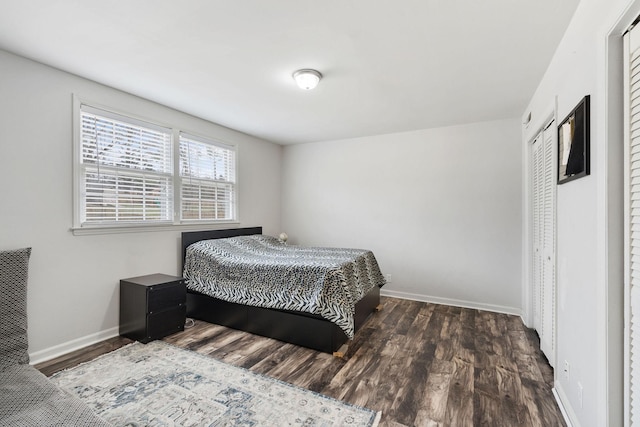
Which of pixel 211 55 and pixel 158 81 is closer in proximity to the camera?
pixel 211 55

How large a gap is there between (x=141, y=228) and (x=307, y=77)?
2392 mm

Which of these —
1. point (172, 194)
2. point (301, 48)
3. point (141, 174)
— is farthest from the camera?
point (172, 194)

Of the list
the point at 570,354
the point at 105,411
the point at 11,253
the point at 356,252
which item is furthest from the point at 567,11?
the point at 11,253

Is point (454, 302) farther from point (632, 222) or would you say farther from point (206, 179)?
point (206, 179)

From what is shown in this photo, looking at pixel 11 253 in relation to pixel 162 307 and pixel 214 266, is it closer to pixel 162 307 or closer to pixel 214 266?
pixel 162 307

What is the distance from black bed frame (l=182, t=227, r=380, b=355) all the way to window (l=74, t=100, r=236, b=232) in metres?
0.46

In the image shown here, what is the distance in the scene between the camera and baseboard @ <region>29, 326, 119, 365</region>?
242 centimetres

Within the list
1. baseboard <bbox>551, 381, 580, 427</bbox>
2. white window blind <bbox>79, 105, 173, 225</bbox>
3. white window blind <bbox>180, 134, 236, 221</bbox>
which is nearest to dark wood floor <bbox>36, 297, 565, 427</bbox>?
baseboard <bbox>551, 381, 580, 427</bbox>

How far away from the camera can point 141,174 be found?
317cm

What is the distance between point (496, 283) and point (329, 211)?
8.73 feet

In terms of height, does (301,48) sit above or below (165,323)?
above

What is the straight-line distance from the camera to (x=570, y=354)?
1.78 meters

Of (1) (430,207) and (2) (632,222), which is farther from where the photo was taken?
(1) (430,207)

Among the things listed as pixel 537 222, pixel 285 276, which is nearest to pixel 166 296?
pixel 285 276
